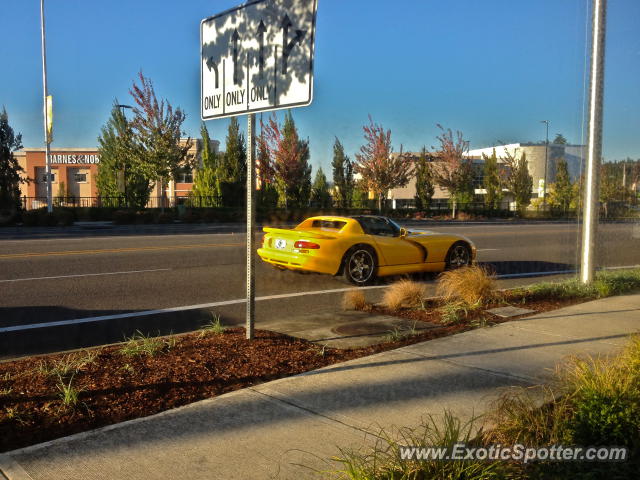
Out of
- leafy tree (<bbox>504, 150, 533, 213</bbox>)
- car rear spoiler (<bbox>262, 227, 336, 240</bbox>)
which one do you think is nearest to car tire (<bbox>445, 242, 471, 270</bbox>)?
car rear spoiler (<bbox>262, 227, 336, 240</bbox>)

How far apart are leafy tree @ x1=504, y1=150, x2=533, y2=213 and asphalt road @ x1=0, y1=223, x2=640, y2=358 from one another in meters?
38.1

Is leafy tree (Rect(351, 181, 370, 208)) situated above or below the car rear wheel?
above

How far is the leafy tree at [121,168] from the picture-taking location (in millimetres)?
37719

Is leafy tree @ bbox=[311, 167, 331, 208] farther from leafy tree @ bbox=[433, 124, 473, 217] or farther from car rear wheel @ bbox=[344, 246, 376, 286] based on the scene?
car rear wheel @ bbox=[344, 246, 376, 286]

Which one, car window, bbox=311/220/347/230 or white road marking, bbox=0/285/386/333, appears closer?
white road marking, bbox=0/285/386/333

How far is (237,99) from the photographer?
5.46 meters

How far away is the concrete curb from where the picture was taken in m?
3.12

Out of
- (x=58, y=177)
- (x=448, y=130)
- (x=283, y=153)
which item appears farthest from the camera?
(x=58, y=177)

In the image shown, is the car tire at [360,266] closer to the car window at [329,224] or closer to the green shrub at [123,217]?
the car window at [329,224]

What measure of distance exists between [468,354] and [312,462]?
2.67m

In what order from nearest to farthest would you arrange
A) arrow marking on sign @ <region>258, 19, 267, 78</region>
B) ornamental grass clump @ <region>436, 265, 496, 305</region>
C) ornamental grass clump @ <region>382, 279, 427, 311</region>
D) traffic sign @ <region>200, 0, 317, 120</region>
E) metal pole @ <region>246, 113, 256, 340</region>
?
traffic sign @ <region>200, 0, 317, 120</region> < arrow marking on sign @ <region>258, 19, 267, 78</region> < metal pole @ <region>246, 113, 256, 340</region> < ornamental grass clump @ <region>382, 279, 427, 311</region> < ornamental grass clump @ <region>436, 265, 496, 305</region>

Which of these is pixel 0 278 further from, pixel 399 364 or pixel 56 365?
pixel 399 364

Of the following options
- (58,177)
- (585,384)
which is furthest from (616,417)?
(58,177)

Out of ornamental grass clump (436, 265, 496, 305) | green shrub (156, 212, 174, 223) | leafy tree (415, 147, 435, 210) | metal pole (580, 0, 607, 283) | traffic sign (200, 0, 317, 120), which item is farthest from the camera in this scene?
leafy tree (415, 147, 435, 210)
